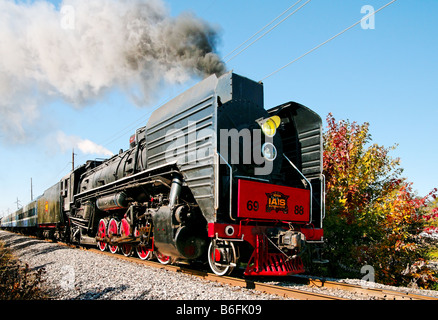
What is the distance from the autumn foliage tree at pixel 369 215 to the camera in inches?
352

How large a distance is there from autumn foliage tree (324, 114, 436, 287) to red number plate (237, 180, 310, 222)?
302 centimetres

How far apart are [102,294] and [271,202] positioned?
312cm

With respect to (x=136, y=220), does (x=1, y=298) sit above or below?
below

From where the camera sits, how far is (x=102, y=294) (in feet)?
15.7

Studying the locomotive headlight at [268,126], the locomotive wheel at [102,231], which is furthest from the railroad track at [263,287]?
the locomotive wheel at [102,231]

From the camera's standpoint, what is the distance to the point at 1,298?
4527 millimetres

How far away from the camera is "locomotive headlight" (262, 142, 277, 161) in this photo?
21.4ft

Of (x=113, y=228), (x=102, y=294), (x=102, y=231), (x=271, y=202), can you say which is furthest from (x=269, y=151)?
(x=102, y=231)

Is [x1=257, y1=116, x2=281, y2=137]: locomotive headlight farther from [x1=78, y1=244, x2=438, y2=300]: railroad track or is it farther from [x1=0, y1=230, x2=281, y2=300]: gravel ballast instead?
[x1=0, y1=230, x2=281, y2=300]: gravel ballast

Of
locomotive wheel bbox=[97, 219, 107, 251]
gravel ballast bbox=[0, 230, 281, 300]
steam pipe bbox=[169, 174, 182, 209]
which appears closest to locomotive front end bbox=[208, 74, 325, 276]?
gravel ballast bbox=[0, 230, 281, 300]

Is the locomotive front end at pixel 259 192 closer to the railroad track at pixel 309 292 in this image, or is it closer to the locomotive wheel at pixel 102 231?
the railroad track at pixel 309 292
